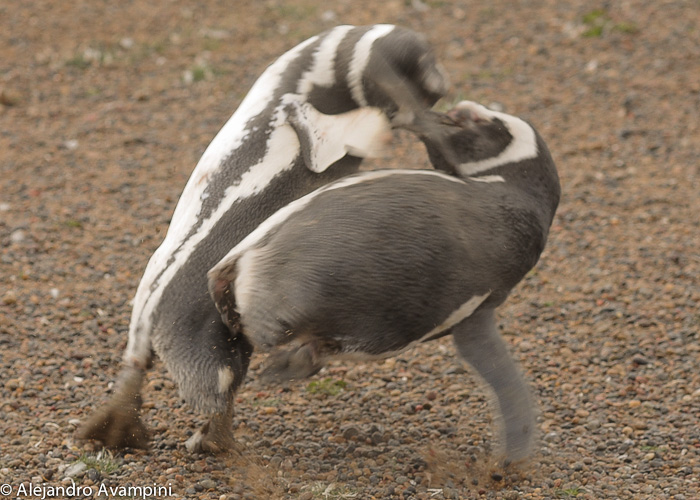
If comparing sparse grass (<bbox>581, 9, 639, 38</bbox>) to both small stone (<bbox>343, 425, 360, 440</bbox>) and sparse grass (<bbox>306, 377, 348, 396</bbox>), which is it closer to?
sparse grass (<bbox>306, 377, 348, 396</bbox>)

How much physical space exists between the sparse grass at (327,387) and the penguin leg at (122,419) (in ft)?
2.67

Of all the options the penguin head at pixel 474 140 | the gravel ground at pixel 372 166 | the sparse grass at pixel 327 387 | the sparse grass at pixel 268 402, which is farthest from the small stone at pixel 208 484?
the penguin head at pixel 474 140

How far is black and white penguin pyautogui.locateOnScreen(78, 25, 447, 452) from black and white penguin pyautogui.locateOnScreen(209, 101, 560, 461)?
0.49 feet

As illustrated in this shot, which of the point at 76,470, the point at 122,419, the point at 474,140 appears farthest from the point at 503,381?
the point at 76,470

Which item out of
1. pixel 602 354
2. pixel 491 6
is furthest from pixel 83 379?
pixel 491 6

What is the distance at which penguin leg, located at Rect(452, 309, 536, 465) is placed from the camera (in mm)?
3168

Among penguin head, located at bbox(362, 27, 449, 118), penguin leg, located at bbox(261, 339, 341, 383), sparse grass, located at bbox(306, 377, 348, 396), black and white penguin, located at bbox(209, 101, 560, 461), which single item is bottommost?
sparse grass, located at bbox(306, 377, 348, 396)

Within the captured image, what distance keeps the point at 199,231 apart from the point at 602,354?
191 cm

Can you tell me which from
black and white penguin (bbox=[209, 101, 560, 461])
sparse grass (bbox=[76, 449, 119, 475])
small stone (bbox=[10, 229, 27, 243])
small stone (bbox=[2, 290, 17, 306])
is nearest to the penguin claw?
sparse grass (bbox=[76, 449, 119, 475])

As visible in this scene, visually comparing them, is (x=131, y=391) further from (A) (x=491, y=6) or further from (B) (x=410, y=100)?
(A) (x=491, y=6)

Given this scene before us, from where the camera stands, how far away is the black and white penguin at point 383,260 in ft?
Answer: 8.90

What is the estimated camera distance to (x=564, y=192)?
18.1 ft

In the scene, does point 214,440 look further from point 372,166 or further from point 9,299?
point 372,166

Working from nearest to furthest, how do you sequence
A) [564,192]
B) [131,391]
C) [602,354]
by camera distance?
1. [131,391]
2. [602,354]
3. [564,192]
